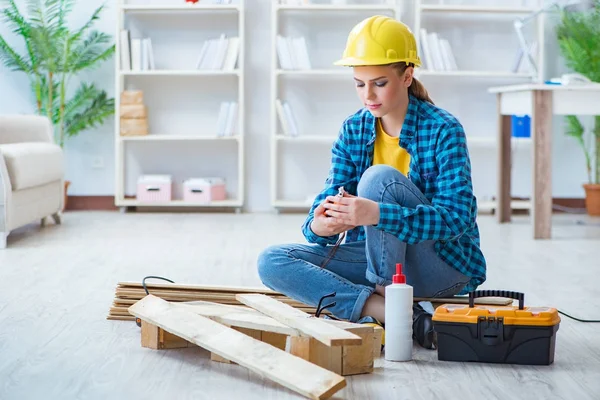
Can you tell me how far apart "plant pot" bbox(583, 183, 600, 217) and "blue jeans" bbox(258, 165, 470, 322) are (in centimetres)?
392

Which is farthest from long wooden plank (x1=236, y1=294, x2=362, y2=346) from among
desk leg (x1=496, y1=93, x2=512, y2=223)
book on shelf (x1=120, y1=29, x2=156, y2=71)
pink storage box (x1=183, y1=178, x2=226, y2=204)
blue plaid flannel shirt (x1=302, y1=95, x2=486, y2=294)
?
book on shelf (x1=120, y1=29, x2=156, y2=71)

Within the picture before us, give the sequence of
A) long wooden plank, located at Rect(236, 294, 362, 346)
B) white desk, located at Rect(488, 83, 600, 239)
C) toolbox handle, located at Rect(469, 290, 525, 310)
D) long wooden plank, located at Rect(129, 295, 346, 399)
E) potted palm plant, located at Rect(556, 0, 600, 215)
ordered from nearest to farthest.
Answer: long wooden plank, located at Rect(129, 295, 346, 399) < long wooden plank, located at Rect(236, 294, 362, 346) < toolbox handle, located at Rect(469, 290, 525, 310) < white desk, located at Rect(488, 83, 600, 239) < potted palm plant, located at Rect(556, 0, 600, 215)

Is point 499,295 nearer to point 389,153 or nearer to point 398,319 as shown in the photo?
point 398,319

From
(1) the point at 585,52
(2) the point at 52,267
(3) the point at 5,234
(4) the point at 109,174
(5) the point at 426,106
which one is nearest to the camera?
(5) the point at 426,106

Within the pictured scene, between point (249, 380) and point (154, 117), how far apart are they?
14.8 feet

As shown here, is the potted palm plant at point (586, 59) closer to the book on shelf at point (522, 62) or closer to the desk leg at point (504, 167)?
the book on shelf at point (522, 62)

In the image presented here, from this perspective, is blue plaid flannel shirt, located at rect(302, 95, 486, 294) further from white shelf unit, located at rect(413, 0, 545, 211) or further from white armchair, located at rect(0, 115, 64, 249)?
white shelf unit, located at rect(413, 0, 545, 211)

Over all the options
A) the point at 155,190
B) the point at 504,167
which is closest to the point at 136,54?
the point at 155,190

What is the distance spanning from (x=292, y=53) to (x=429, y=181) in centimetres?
388

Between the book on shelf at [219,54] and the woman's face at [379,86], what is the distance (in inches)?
152

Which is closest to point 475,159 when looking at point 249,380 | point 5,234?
point 5,234

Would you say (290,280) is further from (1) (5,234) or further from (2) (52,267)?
(1) (5,234)

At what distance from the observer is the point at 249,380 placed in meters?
2.06

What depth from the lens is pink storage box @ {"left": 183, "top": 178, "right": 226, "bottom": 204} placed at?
612 centimetres
